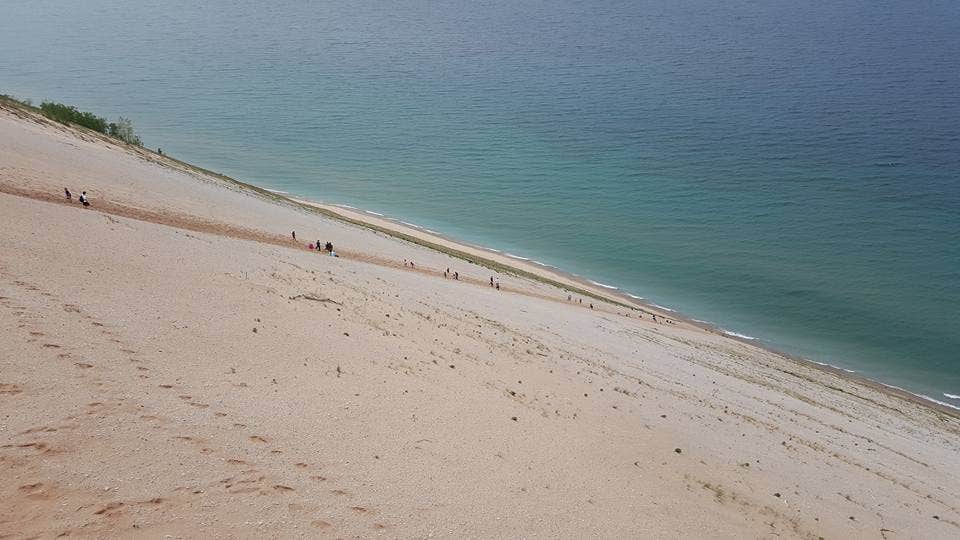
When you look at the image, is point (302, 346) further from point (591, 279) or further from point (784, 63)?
point (784, 63)

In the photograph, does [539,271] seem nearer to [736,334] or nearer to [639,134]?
[736,334]

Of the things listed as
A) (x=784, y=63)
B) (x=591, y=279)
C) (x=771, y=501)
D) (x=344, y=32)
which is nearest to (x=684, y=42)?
(x=784, y=63)

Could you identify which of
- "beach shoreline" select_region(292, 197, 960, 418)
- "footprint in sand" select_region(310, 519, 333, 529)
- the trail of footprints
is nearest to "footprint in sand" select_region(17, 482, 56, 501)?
the trail of footprints

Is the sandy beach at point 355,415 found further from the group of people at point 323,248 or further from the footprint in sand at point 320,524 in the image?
the group of people at point 323,248

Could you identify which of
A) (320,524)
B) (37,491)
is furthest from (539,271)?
(37,491)

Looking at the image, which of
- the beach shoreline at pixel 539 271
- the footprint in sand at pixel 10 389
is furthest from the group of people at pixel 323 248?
the footprint in sand at pixel 10 389
